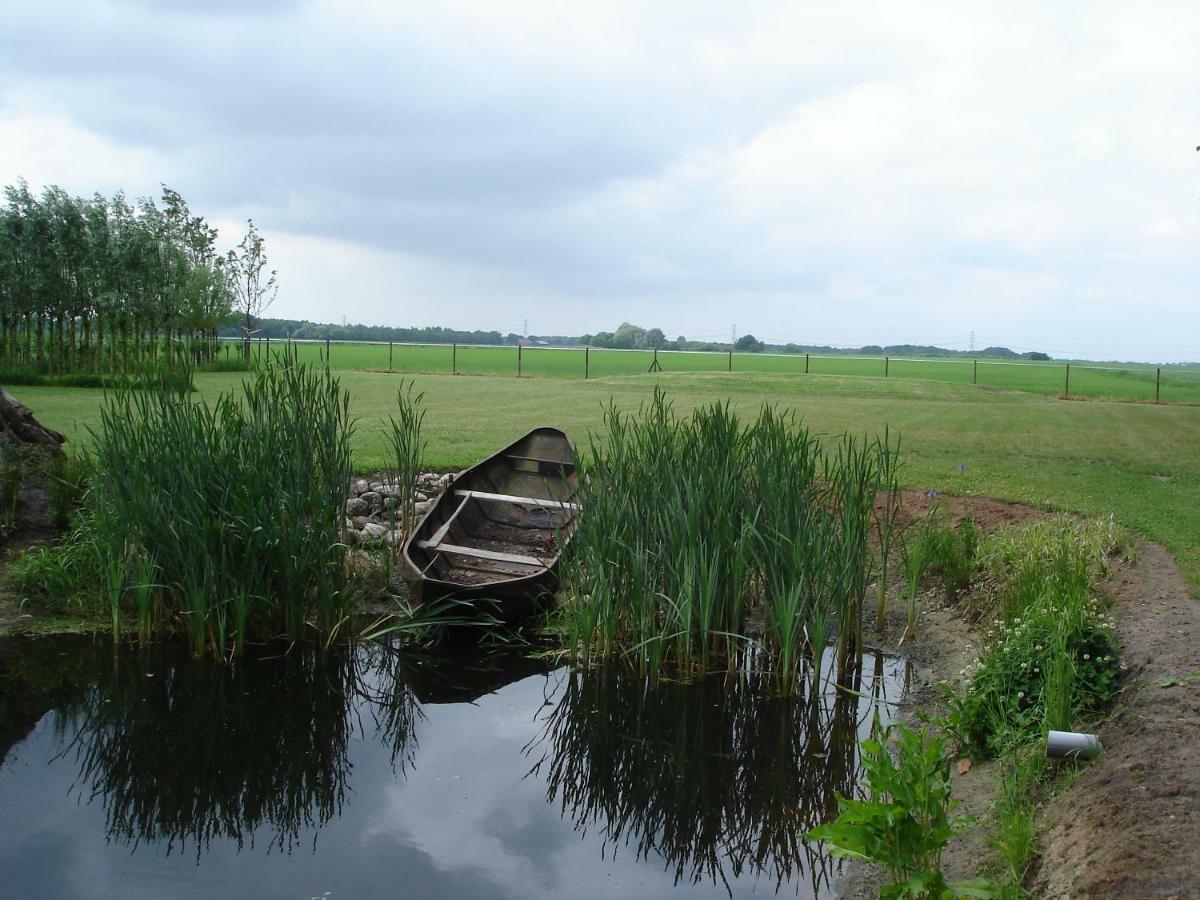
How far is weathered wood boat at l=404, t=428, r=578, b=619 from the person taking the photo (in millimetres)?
6875

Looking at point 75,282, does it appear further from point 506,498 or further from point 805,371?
point 805,371

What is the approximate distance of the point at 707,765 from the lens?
5.37 meters

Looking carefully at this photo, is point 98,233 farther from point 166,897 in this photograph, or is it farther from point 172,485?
point 166,897

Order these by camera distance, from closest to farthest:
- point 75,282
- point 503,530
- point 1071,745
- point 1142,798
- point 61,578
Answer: point 1142,798 → point 1071,745 → point 61,578 → point 503,530 → point 75,282

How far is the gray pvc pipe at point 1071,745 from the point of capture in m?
4.17

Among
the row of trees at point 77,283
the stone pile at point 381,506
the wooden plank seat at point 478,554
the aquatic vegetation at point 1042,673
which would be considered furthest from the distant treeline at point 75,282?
the aquatic vegetation at point 1042,673

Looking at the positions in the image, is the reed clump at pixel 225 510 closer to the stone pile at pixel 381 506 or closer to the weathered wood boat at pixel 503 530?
the stone pile at pixel 381 506

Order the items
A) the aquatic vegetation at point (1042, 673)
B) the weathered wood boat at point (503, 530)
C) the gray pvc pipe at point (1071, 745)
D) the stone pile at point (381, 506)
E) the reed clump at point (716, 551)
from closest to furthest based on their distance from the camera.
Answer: the gray pvc pipe at point (1071, 745) → the aquatic vegetation at point (1042, 673) → the reed clump at point (716, 551) → the weathered wood boat at point (503, 530) → the stone pile at point (381, 506)

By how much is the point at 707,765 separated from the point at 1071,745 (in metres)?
1.88

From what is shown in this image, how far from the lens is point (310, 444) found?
6.55 metres

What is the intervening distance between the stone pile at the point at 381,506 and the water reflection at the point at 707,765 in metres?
2.26

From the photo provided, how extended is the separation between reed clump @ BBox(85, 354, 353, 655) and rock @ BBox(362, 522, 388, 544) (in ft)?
4.14

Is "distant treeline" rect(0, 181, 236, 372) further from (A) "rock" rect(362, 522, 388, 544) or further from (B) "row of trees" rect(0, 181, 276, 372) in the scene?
(A) "rock" rect(362, 522, 388, 544)

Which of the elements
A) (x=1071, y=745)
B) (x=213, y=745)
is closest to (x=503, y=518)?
(x=213, y=745)
